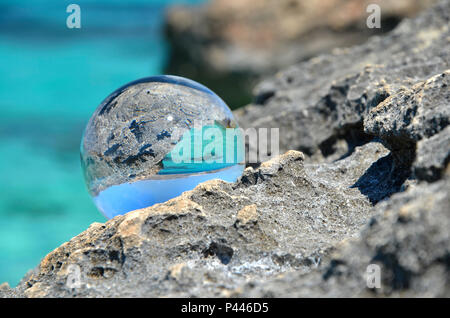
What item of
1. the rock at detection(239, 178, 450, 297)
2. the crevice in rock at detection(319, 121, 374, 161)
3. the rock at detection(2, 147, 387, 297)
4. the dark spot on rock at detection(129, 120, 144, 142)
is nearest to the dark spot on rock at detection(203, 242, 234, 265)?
the rock at detection(2, 147, 387, 297)

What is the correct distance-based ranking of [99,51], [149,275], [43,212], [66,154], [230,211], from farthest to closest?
1. [99,51]
2. [66,154]
3. [43,212]
4. [230,211]
5. [149,275]

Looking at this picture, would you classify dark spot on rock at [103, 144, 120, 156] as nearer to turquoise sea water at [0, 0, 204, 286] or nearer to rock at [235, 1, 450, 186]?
rock at [235, 1, 450, 186]

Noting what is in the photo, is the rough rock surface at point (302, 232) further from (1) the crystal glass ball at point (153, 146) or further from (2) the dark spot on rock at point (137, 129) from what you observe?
(2) the dark spot on rock at point (137, 129)

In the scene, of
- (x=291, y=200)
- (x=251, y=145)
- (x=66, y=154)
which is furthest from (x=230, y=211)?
(x=66, y=154)

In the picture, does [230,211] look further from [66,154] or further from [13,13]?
[13,13]

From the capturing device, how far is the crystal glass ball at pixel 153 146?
1.45 metres

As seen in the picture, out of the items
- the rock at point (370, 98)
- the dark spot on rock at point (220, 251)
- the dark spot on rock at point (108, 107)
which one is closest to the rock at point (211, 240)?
the dark spot on rock at point (220, 251)

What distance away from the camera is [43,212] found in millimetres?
5988

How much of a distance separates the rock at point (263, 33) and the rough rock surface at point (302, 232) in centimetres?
545

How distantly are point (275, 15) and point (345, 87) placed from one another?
5.64 m

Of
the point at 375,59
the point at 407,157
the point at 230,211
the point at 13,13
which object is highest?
the point at 13,13

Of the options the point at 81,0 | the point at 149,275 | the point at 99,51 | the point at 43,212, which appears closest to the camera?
the point at 149,275

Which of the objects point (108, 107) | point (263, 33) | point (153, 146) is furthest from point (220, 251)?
point (263, 33)

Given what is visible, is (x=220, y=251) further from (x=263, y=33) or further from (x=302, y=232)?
(x=263, y=33)
